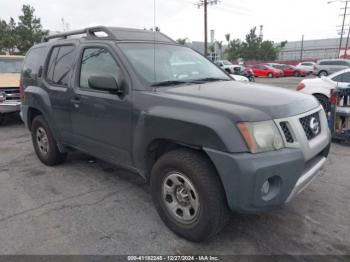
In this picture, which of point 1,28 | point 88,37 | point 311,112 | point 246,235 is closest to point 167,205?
point 246,235

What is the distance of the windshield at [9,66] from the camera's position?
9.14m

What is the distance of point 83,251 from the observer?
2764 millimetres

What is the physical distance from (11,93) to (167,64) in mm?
6296

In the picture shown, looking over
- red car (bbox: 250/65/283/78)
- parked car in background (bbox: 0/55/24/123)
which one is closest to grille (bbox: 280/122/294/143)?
parked car in background (bbox: 0/55/24/123)

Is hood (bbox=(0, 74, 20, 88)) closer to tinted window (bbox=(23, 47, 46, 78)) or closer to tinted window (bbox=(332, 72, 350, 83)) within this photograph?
tinted window (bbox=(23, 47, 46, 78))

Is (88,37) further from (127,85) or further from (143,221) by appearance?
→ (143,221)

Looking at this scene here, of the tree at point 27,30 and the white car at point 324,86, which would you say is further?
the tree at point 27,30

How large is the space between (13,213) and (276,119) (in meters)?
2.98

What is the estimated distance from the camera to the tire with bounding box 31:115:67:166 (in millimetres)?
4727

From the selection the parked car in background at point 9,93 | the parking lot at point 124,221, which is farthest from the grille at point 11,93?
the parking lot at point 124,221

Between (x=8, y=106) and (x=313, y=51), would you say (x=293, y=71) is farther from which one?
(x=313, y=51)

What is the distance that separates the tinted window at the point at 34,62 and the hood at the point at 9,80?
3.39 meters

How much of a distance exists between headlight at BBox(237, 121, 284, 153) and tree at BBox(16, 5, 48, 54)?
22694 mm

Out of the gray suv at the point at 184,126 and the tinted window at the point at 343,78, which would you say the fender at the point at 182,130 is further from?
the tinted window at the point at 343,78
